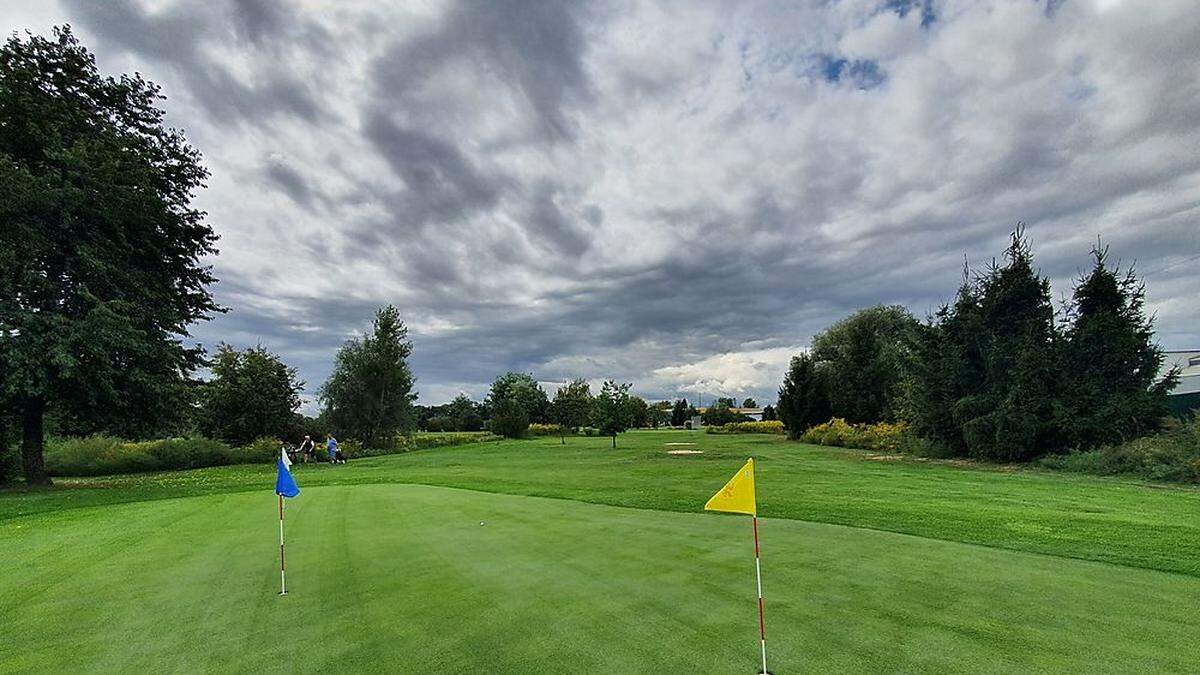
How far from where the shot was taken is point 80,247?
803 inches

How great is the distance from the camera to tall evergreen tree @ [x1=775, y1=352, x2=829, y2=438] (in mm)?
47856

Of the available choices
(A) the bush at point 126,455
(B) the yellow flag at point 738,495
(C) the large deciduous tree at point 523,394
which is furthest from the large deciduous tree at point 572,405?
(B) the yellow flag at point 738,495

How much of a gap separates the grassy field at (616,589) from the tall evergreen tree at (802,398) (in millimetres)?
35751

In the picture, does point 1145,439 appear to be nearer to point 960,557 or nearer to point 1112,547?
point 1112,547

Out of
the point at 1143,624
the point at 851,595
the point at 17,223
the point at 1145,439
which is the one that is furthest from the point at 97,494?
the point at 1145,439

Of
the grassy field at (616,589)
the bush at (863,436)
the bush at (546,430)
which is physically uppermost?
the bush at (546,430)

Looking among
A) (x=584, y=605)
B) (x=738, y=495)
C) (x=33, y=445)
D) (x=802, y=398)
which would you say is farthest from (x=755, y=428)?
(x=738, y=495)

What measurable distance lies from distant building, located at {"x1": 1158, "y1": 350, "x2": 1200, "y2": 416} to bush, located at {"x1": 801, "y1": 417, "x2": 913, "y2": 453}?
11.0 metres

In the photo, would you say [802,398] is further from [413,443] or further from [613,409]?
[413,443]

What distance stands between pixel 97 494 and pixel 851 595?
24145mm

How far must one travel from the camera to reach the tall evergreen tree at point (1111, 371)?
2141cm

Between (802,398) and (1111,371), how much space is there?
26549 mm

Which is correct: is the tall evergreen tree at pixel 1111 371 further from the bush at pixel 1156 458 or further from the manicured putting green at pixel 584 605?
the manicured putting green at pixel 584 605

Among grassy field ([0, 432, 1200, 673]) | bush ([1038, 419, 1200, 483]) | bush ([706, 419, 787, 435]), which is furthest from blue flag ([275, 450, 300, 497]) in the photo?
bush ([706, 419, 787, 435])
